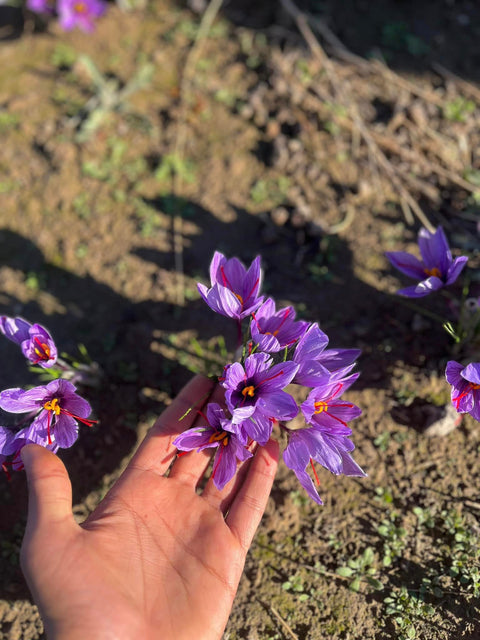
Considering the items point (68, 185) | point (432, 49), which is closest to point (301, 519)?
point (68, 185)

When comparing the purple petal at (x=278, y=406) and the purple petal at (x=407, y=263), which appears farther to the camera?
the purple petal at (x=407, y=263)

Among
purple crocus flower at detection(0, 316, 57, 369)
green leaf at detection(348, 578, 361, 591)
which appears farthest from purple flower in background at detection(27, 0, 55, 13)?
green leaf at detection(348, 578, 361, 591)

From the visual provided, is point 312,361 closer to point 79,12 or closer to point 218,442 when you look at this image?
point 218,442

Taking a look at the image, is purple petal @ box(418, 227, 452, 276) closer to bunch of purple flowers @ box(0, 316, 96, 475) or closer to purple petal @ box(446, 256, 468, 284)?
purple petal @ box(446, 256, 468, 284)

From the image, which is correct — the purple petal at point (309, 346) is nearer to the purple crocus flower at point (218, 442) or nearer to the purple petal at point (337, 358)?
the purple petal at point (337, 358)

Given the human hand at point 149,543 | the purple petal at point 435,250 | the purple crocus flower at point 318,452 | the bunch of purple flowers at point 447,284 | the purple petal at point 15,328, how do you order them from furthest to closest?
the purple petal at point 435,250, the purple petal at point 15,328, the bunch of purple flowers at point 447,284, the purple crocus flower at point 318,452, the human hand at point 149,543

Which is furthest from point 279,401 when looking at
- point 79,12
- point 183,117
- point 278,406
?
point 79,12

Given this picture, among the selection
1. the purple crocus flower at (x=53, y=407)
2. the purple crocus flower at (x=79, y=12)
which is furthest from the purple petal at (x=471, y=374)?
the purple crocus flower at (x=79, y=12)
